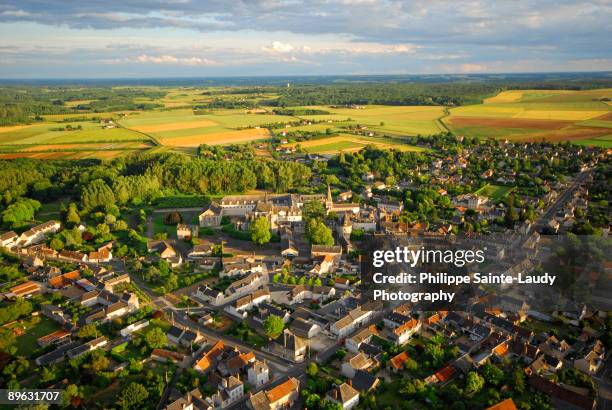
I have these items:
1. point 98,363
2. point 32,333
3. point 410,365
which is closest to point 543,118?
point 410,365

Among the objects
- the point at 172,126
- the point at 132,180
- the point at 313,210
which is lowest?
the point at 313,210

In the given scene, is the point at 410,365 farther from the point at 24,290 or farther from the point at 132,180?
the point at 132,180

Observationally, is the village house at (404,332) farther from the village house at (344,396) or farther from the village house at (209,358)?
the village house at (209,358)

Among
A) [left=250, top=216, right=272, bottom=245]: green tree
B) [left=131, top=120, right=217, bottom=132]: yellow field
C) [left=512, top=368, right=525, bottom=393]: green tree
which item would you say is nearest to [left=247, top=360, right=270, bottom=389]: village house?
[left=512, top=368, right=525, bottom=393]: green tree

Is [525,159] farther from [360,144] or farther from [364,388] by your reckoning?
[364,388]

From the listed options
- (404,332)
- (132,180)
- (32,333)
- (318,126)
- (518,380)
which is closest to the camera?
(518,380)

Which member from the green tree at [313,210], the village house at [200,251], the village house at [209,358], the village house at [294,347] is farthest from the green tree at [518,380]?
the green tree at [313,210]

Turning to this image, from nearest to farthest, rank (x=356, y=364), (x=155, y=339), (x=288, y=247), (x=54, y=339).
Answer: (x=356, y=364) → (x=155, y=339) → (x=54, y=339) → (x=288, y=247)
